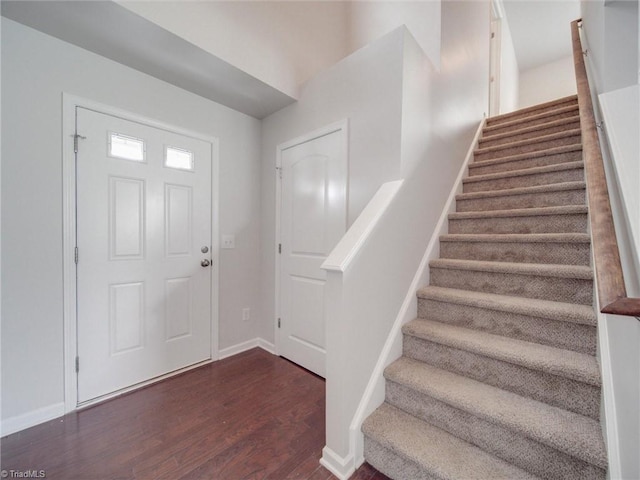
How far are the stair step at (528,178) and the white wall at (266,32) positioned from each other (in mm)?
1854

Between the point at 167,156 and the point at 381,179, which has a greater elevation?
the point at 167,156

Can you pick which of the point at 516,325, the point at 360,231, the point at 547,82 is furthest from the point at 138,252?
the point at 547,82

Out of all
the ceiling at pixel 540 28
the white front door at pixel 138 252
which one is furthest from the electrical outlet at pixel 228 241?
the ceiling at pixel 540 28

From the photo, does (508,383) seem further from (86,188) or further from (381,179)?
(86,188)

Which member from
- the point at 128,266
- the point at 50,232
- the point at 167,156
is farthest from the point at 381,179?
the point at 50,232

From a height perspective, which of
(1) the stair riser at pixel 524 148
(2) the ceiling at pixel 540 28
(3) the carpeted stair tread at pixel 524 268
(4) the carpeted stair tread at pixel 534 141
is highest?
(2) the ceiling at pixel 540 28

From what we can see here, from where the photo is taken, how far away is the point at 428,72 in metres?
2.01

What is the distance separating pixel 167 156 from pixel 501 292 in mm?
2601

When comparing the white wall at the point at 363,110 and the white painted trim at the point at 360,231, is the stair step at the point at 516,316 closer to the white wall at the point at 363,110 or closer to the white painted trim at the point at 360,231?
the white painted trim at the point at 360,231

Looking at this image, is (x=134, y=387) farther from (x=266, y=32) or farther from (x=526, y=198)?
(x=526, y=198)

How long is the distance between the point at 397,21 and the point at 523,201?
73.2 inches

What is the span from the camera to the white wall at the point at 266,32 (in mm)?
1669

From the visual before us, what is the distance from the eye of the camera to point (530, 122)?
9.21 ft

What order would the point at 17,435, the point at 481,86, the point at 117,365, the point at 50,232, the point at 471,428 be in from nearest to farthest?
the point at 471,428 → the point at 17,435 → the point at 50,232 → the point at 117,365 → the point at 481,86
